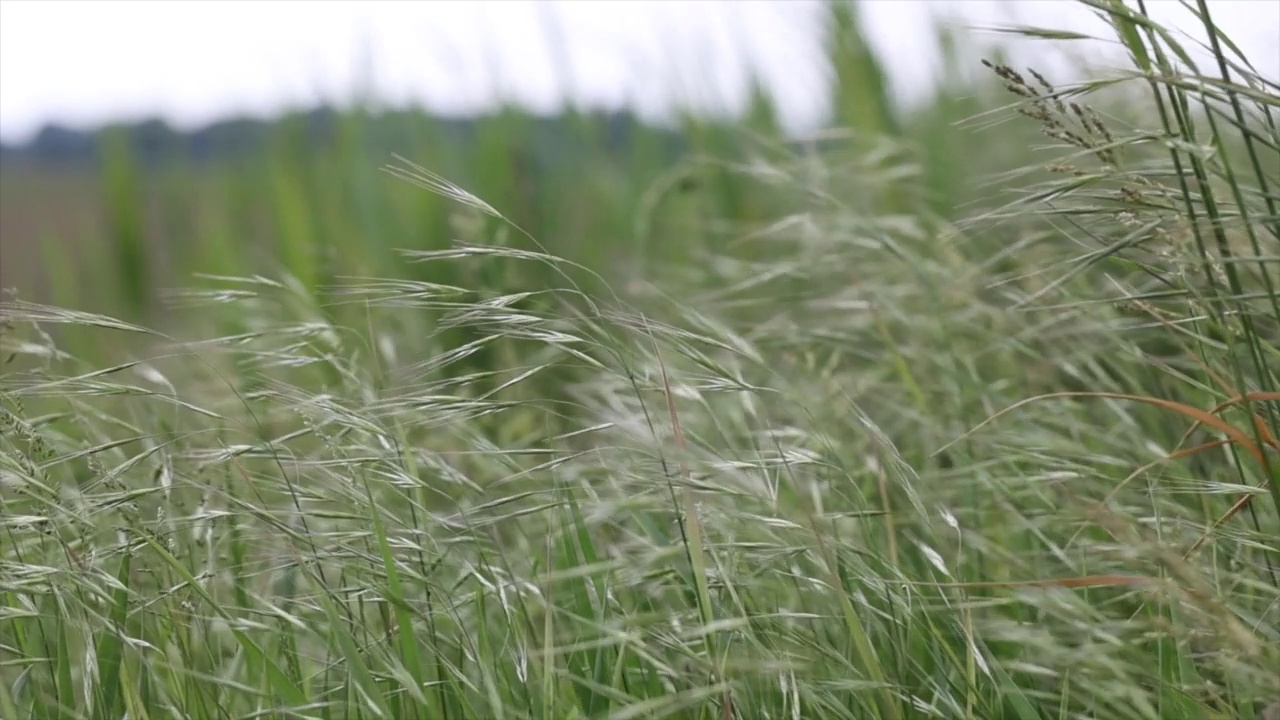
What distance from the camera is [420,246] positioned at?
134 inches

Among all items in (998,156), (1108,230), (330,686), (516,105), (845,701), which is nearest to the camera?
(845,701)

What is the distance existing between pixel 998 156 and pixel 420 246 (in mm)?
1686

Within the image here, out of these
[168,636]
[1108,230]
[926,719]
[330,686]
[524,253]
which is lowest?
[926,719]

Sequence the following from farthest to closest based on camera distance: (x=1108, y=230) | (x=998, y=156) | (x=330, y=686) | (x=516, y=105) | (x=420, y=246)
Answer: (x=516, y=105) < (x=420, y=246) < (x=998, y=156) < (x=1108, y=230) < (x=330, y=686)

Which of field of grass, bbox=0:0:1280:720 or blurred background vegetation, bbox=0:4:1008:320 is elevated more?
blurred background vegetation, bbox=0:4:1008:320

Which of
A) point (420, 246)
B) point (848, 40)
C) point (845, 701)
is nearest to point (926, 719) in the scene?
point (845, 701)

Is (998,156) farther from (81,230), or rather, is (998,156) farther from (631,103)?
(81,230)

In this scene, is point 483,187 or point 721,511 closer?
point 721,511

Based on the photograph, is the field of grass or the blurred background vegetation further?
the blurred background vegetation

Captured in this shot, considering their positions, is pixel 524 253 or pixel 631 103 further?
pixel 631 103

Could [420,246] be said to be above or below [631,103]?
below

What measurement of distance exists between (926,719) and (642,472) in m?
0.38

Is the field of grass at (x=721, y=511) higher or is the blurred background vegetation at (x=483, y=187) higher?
the blurred background vegetation at (x=483, y=187)

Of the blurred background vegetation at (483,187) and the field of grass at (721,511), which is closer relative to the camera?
the field of grass at (721,511)
